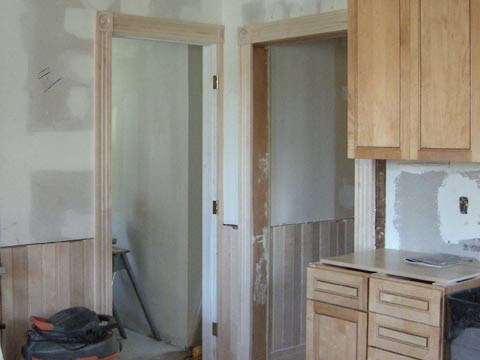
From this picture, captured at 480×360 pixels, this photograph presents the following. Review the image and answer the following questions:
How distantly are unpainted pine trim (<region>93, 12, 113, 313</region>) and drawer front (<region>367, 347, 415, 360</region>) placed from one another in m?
1.65

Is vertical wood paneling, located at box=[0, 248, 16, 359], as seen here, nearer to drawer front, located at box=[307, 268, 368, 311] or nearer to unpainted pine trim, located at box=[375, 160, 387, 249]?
drawer front, located at box=[307, 268, 368, 311]

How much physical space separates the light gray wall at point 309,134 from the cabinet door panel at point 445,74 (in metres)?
1.54

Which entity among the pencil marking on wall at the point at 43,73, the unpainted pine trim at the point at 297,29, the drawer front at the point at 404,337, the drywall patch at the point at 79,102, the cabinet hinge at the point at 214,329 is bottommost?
the cabinet hinge at the point at 214,329

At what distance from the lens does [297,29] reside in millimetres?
4043

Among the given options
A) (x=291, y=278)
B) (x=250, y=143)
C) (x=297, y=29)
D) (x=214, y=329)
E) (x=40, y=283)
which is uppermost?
(x=297, y=29)

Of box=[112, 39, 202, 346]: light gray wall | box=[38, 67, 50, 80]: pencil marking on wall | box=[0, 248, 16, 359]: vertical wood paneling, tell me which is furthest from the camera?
box=[112, 39, 202, 346]: light gray wall

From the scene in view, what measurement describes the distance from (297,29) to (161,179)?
172 cm

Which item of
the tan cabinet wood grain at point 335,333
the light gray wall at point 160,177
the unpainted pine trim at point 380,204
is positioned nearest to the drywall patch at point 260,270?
the light gray wall at point 160,177

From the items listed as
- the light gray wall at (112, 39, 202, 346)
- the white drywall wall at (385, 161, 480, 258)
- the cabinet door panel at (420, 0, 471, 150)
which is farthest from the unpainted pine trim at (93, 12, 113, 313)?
the cabinet door panel at (420, 0, 471, 150)

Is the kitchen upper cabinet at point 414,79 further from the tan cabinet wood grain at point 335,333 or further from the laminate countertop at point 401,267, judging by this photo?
the tan cabinet wood grain at point 335,333

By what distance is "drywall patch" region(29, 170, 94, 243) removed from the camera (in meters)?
3.77

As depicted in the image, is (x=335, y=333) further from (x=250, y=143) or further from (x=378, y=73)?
(x=250, y=143)

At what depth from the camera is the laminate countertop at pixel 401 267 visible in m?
2.87

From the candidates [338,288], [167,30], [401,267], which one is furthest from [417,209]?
[167,30]
